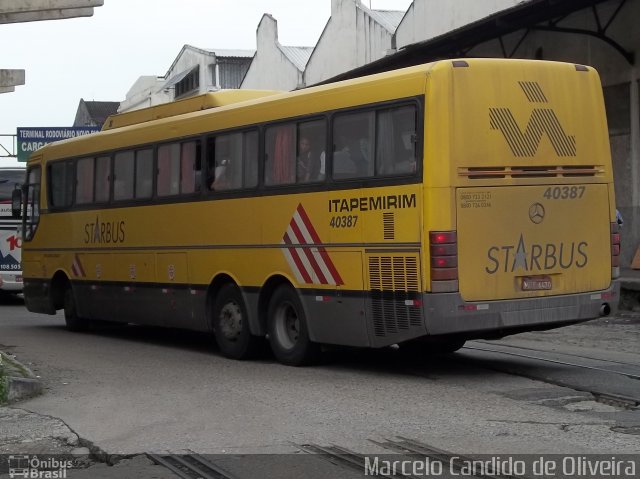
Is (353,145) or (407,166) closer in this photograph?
(407,166)

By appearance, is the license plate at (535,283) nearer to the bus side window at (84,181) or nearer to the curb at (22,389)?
the curb at (22,389)

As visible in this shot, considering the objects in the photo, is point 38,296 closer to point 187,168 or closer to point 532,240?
point 187,168

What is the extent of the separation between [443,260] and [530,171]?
4.69 feet

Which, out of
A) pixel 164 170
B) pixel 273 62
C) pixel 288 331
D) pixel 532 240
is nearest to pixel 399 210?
pixel 532 240

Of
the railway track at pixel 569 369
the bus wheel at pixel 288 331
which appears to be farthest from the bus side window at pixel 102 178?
the railway track at pixel 569 369

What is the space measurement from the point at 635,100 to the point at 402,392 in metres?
15.3

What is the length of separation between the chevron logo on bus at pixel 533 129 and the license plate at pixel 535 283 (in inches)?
50.0

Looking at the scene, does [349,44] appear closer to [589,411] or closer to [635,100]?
[635,100]

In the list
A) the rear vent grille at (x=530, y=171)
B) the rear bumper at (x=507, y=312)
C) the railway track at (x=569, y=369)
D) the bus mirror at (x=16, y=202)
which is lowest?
the railway track at (x=569, y=369)

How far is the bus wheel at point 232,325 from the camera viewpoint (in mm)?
13680

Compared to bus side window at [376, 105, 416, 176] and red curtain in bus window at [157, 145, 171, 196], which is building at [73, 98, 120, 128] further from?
bus side window at [376, 105, 416, 176]

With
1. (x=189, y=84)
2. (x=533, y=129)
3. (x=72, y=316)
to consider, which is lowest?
(x=72, y=316)

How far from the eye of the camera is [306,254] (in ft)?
41.1

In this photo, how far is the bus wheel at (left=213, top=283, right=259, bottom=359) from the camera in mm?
13680
